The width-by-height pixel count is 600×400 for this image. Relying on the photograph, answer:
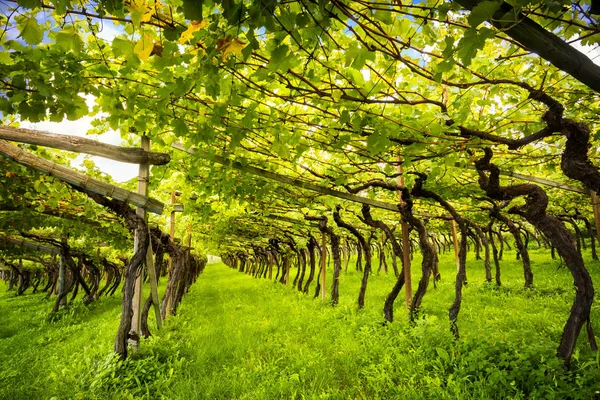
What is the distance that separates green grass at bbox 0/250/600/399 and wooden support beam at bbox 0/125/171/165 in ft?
11.1

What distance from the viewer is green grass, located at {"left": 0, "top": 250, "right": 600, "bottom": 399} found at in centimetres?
438

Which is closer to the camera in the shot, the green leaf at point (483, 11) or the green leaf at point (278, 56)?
the green leaf at point (483, 11)

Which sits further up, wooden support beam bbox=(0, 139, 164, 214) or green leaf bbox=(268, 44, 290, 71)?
green leaf bbox=(268, 44, 290, 71)

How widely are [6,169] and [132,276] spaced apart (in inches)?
115

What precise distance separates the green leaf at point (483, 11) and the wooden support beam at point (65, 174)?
4.64 metres

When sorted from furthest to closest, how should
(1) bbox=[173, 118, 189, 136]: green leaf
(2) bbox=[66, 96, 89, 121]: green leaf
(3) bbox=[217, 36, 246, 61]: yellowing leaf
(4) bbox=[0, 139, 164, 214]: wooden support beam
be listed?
A: (4) bbox=[0, 139, 164, 214]: wooden support beam < (1) bbox=[173, 118, 189, 136]: green leaf < (2) bbox=[66, 96, 89, 121]: green leaf < (3) bbox=[217, 36, 246, 61]: yellowing leaf

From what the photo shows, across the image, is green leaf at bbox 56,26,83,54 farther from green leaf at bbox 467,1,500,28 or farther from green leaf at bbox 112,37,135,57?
green leaf at bbox 467,1,500,28

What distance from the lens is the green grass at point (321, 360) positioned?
4379 millimetres

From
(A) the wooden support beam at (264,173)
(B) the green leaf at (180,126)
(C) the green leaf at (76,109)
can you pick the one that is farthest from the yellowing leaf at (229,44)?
(A) the wooden support beam at (264,173)

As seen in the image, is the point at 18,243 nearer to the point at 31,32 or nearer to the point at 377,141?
the point at 31,32

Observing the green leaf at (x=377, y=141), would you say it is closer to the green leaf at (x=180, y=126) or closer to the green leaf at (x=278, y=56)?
the green leaf at (x=278, y=56)

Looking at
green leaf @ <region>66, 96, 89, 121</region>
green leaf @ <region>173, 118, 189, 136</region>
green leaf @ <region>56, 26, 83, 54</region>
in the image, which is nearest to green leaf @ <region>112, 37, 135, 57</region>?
green leaf @ <region>56, 26, 83, 54</region>

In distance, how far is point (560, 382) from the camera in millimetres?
3943

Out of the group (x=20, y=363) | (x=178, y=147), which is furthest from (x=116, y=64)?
(x=20, y=363)
